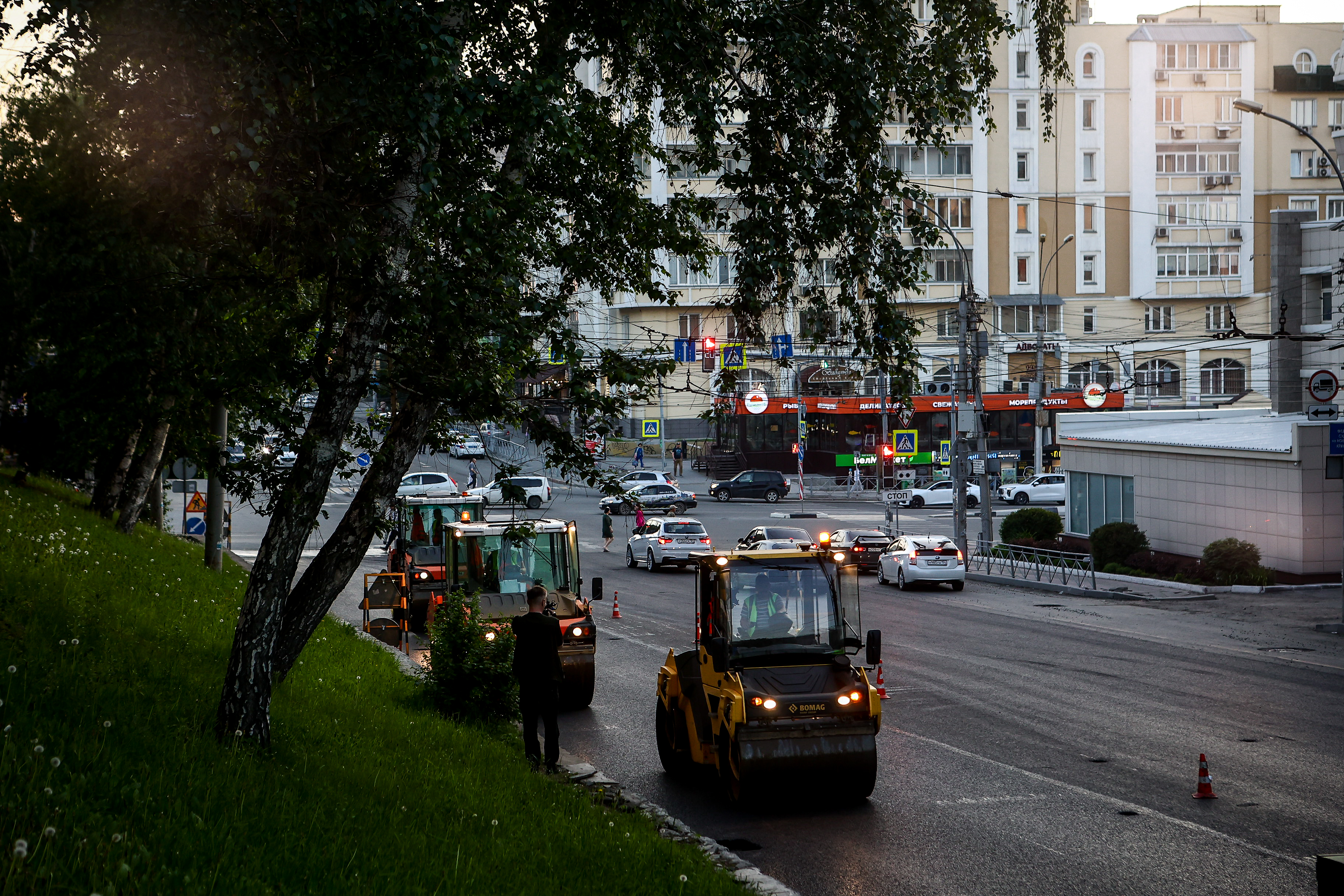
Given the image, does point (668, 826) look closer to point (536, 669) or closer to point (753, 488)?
point (536, 669)

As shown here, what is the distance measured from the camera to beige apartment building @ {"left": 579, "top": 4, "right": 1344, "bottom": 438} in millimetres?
77938

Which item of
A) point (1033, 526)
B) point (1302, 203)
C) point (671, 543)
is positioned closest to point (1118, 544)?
point (1033, 526)

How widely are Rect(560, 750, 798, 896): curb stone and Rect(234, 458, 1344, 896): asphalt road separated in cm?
50

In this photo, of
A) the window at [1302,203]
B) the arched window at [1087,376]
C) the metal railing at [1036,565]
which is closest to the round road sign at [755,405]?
the metal railing at [1036,565]

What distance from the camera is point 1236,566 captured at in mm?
30531

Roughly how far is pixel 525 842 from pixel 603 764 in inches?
212

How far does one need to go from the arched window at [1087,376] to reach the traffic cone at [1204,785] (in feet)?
232

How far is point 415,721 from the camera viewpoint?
1108 cm

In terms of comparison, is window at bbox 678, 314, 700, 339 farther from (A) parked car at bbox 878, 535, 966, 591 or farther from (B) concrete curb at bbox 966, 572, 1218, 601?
(A) parked car at bbox 878, 535, 966, 591

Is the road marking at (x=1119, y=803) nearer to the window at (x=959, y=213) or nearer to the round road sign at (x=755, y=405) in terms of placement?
the round road sign at (x=755, y=405)

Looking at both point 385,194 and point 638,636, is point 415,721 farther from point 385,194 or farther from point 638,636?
point 638,636

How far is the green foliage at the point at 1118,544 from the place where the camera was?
1367 inches

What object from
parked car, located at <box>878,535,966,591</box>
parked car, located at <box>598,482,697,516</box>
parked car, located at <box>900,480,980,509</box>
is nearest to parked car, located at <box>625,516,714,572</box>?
parked car, located at <box>878,535,966,591</box>

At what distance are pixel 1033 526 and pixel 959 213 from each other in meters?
41.3
